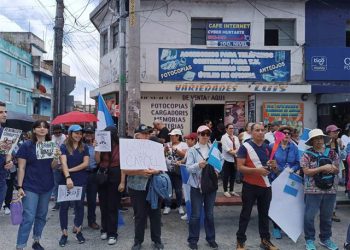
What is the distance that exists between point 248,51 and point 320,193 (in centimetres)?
825

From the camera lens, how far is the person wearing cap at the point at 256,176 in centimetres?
534

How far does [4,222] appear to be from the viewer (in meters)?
7.02

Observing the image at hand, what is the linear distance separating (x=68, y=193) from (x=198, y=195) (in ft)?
6.46

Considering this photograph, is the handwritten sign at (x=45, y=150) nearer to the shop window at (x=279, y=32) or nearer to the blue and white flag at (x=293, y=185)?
the blue and white flag at (x=293, y=185)

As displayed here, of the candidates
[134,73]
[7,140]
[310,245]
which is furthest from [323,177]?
[134,73]

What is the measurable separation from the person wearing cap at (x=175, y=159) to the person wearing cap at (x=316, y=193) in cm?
244

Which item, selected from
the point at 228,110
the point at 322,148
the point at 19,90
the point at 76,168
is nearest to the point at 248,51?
the point at 228,110

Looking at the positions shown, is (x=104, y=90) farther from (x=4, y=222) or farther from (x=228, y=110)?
(x=4, y=222)

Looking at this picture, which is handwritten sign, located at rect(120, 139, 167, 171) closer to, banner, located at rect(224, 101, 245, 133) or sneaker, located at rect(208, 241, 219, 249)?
sneaker, located at rect(208, 241, 219, 249)

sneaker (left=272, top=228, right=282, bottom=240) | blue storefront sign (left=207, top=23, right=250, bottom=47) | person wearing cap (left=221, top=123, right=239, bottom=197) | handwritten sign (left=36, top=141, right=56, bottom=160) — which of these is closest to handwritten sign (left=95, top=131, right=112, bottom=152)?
handwritten sign (left=36, top=141, right=56, bottom=160)

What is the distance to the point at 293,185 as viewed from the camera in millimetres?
5883

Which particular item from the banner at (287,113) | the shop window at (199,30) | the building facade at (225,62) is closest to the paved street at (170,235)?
the banner at (287,113)

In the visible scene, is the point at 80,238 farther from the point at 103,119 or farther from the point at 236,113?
the point at 236,113

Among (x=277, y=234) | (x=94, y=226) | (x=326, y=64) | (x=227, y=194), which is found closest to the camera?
(x=277, y=234)
